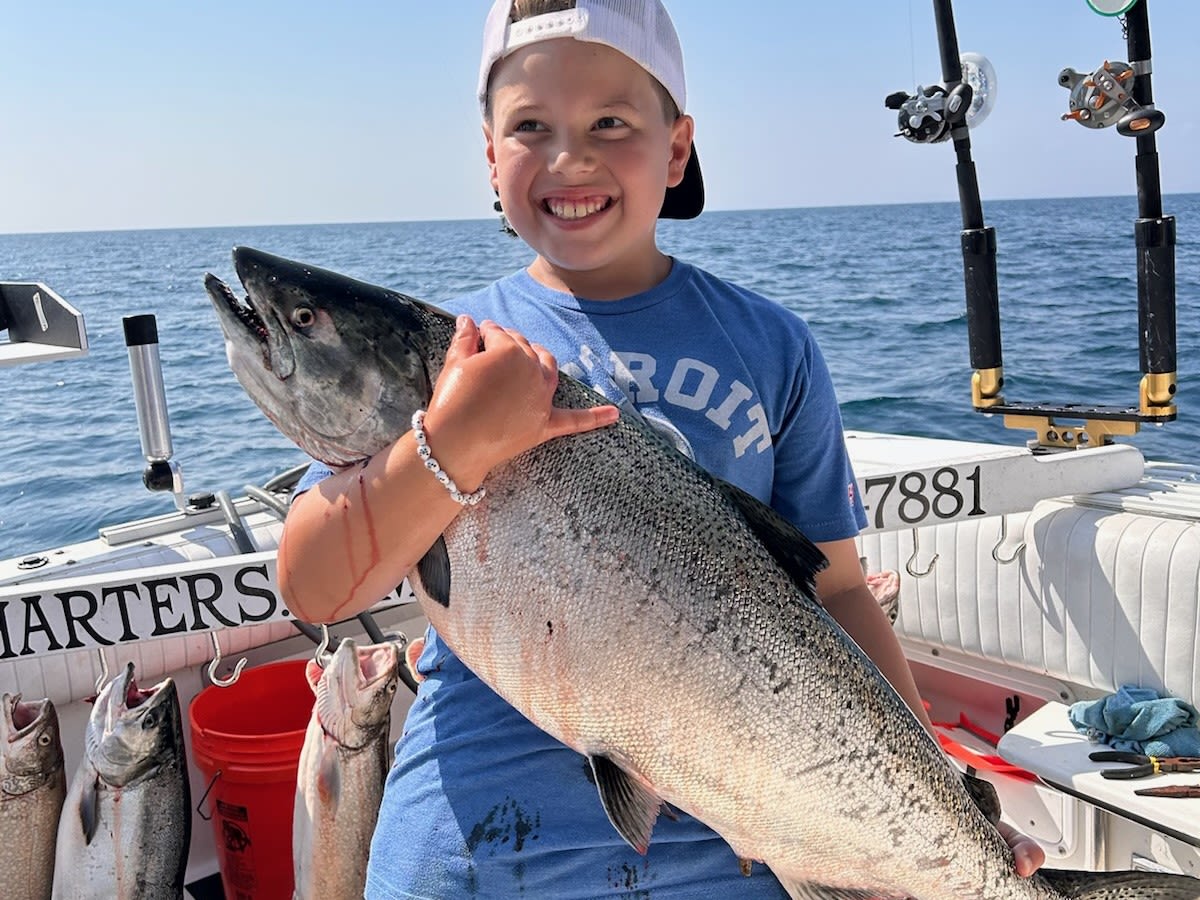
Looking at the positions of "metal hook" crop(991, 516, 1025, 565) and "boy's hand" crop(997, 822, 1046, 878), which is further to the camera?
"metal hook" crop(991, 516, 1025, 565)

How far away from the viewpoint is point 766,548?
1.66 m

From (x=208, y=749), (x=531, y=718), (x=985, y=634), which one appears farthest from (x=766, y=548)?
(x=985, y=634)

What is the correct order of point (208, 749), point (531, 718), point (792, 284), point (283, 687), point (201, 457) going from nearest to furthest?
point (531, 718)
point (208, 749)
point (283, 687)
point (201, 457)
point (792, 284)

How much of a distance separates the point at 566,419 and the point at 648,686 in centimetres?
40

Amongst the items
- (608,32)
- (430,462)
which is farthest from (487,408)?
(608,32)

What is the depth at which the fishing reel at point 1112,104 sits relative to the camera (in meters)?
4.70

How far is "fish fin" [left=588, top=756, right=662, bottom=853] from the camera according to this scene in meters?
1.54

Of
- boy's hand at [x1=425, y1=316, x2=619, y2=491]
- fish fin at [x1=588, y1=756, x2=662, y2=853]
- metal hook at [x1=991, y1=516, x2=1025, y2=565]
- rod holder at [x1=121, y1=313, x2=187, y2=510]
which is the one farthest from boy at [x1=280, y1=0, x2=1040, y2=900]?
rod holder at [x1=121, y1=313, x2=187, y2=510]

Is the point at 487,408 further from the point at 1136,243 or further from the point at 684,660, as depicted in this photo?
A: the point at 1136,243

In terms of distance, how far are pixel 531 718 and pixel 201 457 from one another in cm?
1310

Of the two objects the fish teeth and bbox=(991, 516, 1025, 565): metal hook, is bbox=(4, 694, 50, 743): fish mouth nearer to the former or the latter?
the fish teeth

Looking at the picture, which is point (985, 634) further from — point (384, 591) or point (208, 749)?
point (384, 591)

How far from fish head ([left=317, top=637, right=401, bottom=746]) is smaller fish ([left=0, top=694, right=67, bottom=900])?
0.99 metres

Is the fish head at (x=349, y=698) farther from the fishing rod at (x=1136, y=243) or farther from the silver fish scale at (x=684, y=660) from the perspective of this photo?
the fishing rod at (x=1136, y=243)
